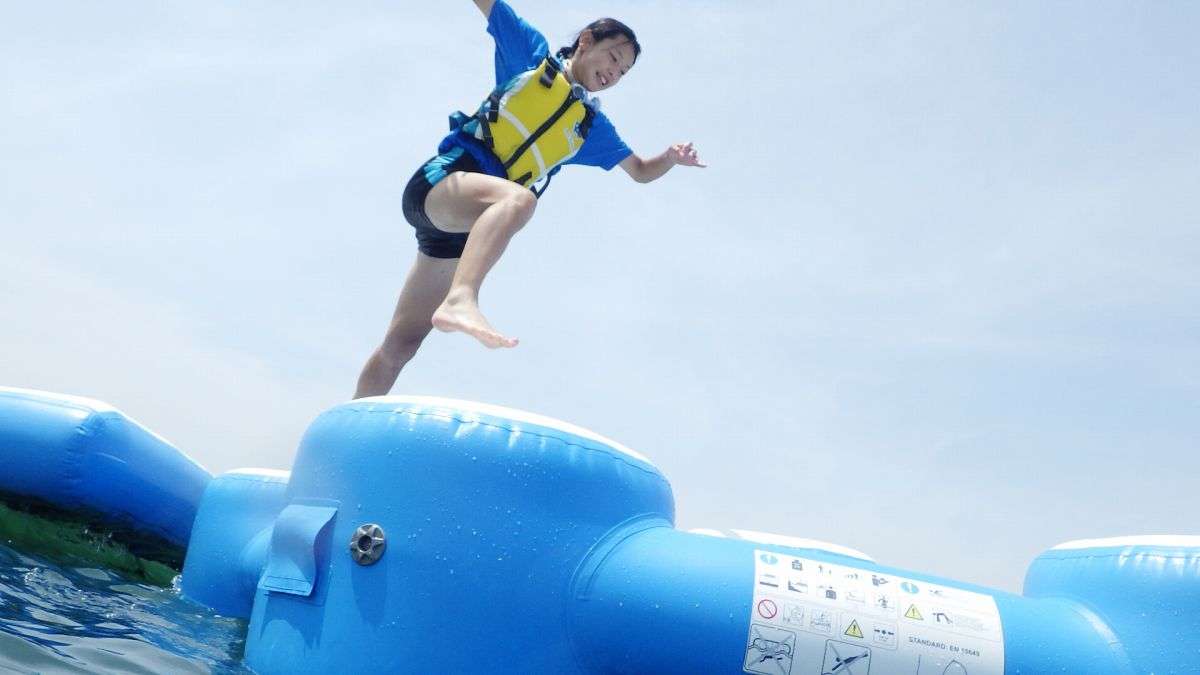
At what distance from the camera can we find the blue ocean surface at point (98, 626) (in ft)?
8.09

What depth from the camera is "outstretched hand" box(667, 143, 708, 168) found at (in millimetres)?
4020

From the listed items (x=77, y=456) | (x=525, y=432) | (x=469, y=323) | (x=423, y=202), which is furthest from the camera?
(x=77, y=456)

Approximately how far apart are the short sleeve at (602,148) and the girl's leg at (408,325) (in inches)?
28.7

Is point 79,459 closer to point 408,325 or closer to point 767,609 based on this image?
point 408,325

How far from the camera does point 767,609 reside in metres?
2.33

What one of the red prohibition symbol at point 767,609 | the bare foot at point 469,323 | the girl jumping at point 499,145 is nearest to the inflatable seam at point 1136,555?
the red prohibition symbol at point 767,609

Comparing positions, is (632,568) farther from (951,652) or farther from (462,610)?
(951,652)

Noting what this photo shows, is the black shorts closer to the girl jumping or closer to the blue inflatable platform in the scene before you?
the girl jumping

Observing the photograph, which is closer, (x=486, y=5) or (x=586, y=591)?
(x=586, y=591)

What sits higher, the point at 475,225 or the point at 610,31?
the point at 610,31

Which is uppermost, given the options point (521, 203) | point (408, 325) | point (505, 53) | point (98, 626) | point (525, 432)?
point (505, 53)

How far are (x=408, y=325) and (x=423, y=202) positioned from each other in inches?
20.8

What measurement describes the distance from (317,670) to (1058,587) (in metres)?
2.00

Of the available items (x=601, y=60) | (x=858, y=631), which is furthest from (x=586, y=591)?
(x=601, y=60)
